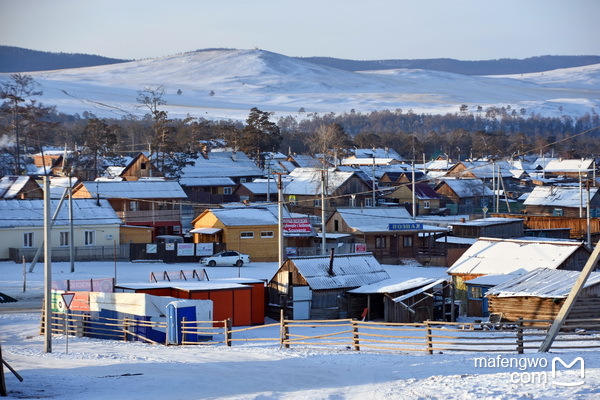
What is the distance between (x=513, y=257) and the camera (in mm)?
33469

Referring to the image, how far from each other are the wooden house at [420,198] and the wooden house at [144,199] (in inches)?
998

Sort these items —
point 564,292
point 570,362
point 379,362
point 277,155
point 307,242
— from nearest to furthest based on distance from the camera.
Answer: point 570,362 < point 379,362 < point 564,292 < point 307,242 < point 277,155

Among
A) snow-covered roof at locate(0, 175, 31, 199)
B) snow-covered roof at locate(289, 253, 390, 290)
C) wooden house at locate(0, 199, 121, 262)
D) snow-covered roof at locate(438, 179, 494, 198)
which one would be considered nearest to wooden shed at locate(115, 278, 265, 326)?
snow-covered roof at locate(289, 253, 390, 290)

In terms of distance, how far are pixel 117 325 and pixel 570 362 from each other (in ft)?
47.3

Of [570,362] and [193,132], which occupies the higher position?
[193,132]

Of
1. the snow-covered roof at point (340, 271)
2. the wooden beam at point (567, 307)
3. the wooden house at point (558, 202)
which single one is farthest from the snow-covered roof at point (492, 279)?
the wooden house at point (558, 202)

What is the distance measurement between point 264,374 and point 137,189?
131ft

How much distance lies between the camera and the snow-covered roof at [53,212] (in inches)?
1768

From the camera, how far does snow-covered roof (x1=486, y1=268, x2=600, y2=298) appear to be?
26.8 meters

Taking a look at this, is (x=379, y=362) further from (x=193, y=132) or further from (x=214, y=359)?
(x=193, y=132)

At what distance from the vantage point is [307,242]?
50250 mm

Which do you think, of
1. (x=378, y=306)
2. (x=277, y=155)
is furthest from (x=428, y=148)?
(x=378, y=306)

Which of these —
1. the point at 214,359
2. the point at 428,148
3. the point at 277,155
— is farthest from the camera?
the point at 428,148

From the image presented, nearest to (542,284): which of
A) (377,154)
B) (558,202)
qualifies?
(558,202)
